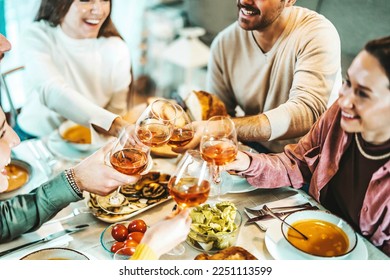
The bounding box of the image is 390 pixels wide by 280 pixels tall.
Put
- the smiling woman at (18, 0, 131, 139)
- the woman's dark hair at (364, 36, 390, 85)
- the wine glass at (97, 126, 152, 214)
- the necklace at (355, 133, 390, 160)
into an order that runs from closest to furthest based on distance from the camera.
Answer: the woman's dark hair at (364, 36, 390, 85) < the necklace at (355, 133, 390, 160) < the wine glass at (97, 126, 152, 214) < the smiling woman at (18, 0, 131, 139)

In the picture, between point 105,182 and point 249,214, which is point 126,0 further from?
point 249,214

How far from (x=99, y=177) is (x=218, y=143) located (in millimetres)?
350

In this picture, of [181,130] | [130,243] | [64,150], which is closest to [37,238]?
[130,243]

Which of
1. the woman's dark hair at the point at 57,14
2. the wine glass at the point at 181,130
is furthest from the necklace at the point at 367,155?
the woman's dark hair at the point at 57,14

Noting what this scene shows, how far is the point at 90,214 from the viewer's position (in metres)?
1.46

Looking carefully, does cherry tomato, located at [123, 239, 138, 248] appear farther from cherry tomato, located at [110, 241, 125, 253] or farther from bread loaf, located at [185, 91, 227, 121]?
bread loaf, located at [185, 91, 227, 121]

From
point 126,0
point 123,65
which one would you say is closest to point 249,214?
point 123,65

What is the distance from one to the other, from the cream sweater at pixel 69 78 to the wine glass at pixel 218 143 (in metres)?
0.49

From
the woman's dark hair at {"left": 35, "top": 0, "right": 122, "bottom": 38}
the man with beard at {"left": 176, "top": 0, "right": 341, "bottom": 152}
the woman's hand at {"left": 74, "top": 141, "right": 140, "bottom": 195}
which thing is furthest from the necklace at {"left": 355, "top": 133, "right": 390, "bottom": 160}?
the woman's dark hair at {"left": 35, "top": 0, "right": 122, "bottom": 38}

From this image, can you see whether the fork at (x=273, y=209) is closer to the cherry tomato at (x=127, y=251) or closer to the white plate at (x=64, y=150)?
the cherry tomato at (x=127, y=251)

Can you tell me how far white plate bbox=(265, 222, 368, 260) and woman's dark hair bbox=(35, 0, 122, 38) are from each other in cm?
102

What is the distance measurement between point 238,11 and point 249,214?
25.6 inches

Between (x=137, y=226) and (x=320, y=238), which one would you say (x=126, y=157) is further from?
(x=320, y=238)

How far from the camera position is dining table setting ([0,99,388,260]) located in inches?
51.1
